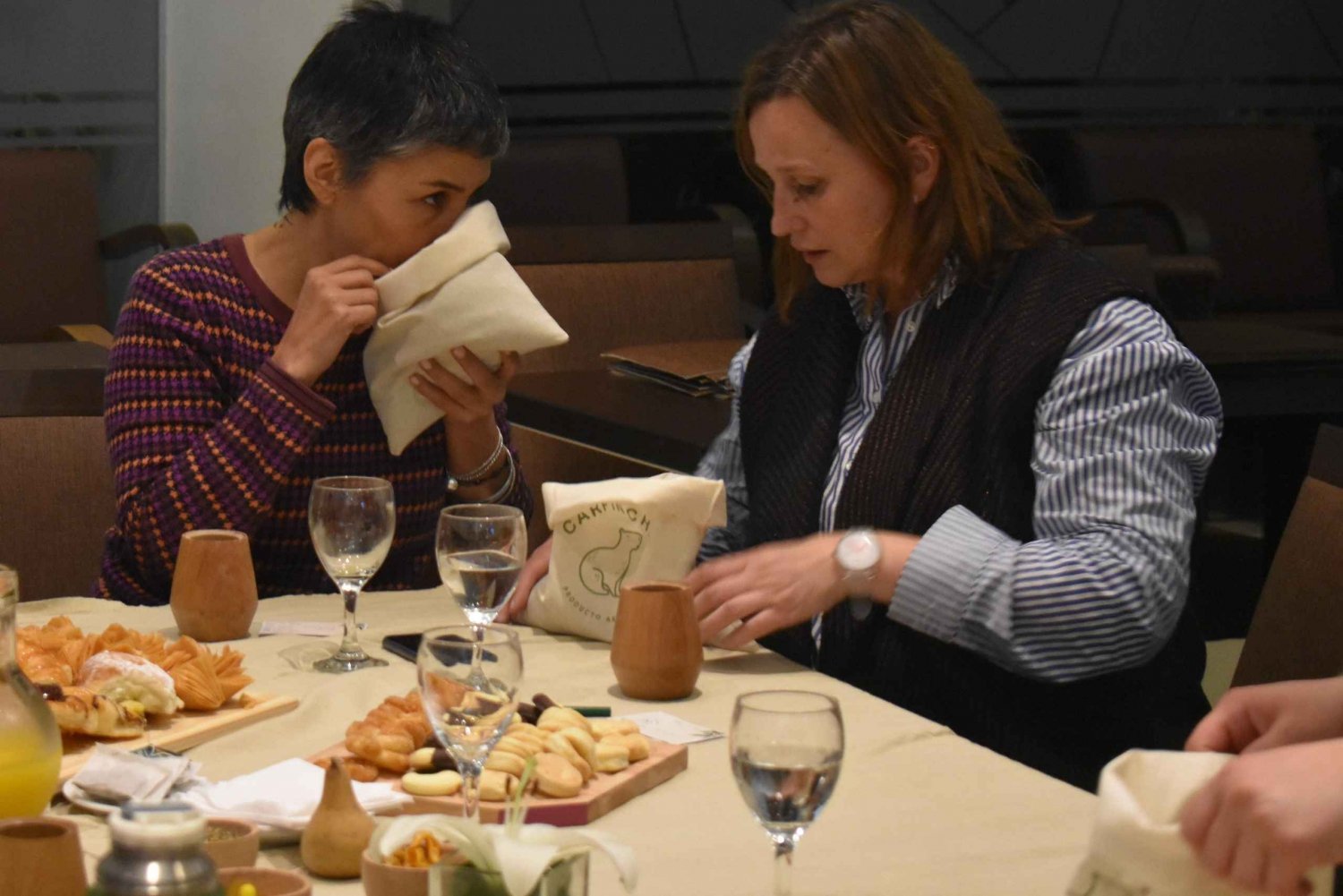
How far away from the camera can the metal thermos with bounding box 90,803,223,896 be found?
0.74 meters

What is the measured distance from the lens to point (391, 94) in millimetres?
1966

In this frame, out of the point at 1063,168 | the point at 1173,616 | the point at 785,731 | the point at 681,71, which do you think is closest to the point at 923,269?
the point at 1173,616

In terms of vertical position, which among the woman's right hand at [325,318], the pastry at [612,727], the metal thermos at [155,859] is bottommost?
the pastry at [612,727]

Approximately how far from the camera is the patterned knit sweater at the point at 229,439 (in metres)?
1.87

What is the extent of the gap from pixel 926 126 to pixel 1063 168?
2599mm

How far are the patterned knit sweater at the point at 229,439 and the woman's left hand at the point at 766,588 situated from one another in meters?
0.52

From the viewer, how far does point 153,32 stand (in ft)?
13.5

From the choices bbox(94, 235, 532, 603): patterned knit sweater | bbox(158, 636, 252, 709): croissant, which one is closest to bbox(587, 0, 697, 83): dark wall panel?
bbox(94, 235, 532, 603): patterned knit sweater

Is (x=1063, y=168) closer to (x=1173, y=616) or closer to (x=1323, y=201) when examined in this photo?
(x=1323, y=201)

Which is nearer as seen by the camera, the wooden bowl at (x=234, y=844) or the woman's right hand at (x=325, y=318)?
the wooden bowl at (x=234, y=844)

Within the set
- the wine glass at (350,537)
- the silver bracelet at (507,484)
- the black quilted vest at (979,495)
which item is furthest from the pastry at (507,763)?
the silver bracelet at (507,484)

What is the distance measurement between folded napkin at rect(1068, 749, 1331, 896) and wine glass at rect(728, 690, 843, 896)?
0.15m

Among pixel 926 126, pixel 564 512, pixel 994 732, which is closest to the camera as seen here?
pixel 564 512

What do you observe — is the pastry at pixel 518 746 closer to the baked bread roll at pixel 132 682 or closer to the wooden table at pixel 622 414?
the baked bread roll at pixel 132 682
